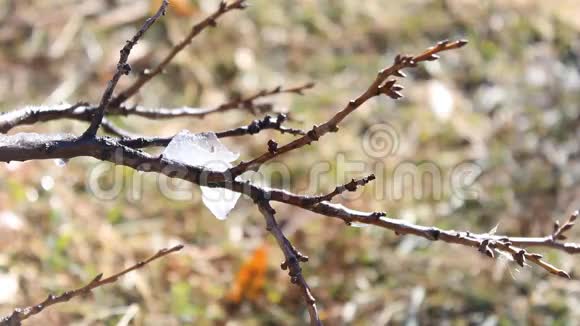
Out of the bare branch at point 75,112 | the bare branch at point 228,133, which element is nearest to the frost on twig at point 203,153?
the bare branch at point 228,133

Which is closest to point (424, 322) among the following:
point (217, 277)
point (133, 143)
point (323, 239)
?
point (323, 239)

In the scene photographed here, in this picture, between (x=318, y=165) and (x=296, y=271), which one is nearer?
(x=296, y=271)

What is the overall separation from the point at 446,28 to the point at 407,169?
3.25ft

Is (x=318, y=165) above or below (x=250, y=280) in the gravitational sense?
above

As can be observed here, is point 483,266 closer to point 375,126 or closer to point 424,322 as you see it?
point 424,322

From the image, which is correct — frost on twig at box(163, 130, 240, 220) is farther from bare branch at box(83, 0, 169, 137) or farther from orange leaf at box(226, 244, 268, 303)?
orange leaf at box(226, 244, 268, 303)

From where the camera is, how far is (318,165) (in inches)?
101

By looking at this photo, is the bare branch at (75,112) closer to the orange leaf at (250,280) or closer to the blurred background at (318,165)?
the blurred background at (318,165)

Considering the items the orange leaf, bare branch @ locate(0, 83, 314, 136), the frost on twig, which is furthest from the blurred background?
the frost on twig

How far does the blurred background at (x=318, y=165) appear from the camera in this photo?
2.04 m

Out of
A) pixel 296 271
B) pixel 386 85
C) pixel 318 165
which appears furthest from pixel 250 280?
pixel 386 85

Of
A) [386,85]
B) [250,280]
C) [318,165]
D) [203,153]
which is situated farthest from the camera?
[318,165]

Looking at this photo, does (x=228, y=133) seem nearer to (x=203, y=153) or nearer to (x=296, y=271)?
(x=203, y=153)

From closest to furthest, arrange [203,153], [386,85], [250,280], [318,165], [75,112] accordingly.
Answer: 1. [386,85]
2. [203,153]
3. [75,112]
4. [250,280]
5. [318,165]
